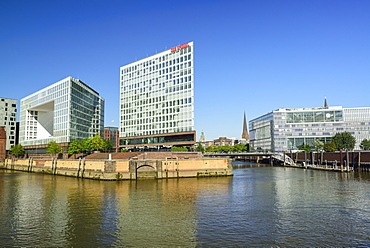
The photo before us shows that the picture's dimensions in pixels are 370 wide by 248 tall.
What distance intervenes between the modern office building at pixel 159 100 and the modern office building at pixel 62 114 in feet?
71.1

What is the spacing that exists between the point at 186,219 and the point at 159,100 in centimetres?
12223

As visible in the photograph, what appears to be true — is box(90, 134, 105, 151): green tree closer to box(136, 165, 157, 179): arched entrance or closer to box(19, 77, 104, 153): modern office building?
box(19, 77, 104, 153): modern office building

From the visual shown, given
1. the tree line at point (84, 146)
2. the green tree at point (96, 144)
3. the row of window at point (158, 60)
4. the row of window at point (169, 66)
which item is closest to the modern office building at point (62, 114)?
the tree line at point (84, 146)

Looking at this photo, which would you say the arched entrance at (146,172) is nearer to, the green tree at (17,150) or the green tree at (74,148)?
the green tree at (74,148)

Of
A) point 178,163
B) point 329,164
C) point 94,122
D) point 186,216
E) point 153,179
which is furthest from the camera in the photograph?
point 94,122

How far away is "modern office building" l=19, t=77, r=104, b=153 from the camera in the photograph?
522 feet

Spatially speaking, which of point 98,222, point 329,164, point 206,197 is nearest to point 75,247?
point 98,222

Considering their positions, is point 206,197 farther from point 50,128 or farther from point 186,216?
point 50,128

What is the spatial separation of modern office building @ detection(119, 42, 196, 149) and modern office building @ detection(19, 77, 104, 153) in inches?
853

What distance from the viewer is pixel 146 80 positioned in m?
162

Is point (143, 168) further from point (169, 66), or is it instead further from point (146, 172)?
point (169, 66)

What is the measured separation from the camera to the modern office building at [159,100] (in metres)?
145

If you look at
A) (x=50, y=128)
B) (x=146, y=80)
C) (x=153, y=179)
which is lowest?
(x=153, y=179)

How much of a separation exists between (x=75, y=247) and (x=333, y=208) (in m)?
33.2
